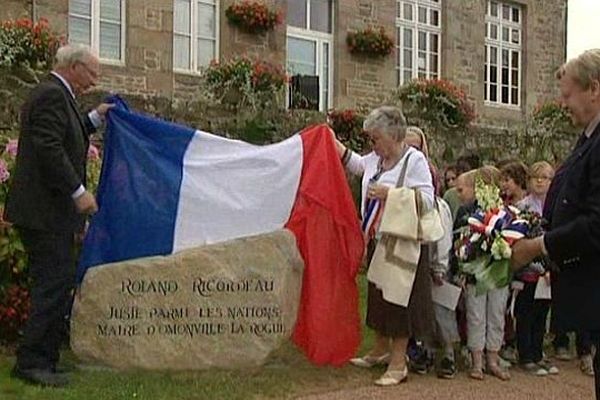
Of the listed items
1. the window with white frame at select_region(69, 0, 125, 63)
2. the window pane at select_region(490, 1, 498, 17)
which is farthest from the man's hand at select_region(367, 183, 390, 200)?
the window pane at select_region(490, 1, 498, 17)

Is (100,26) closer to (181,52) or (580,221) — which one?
(181,52)

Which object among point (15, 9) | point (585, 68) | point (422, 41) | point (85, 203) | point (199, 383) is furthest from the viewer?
point (422, 41)

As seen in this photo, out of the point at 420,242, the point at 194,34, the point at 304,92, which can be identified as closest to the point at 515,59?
the point at 304,92

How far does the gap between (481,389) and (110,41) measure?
10527 mm

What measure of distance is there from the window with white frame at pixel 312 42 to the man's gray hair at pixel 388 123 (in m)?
11.7

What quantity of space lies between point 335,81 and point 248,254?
1277 cm

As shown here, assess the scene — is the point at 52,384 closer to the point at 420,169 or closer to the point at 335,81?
the point at 420,169

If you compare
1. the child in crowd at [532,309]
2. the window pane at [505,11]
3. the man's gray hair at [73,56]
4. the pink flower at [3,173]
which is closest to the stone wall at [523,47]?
the window pane at [505,11]

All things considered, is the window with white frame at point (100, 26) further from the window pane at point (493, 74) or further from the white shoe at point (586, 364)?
the window pane at point (493, 74)

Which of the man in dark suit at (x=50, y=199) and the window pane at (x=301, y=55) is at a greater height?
the window pane at (x=301, y=55)

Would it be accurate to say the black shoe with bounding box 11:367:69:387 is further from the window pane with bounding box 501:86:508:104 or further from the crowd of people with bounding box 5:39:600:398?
the window pane with bounding box 501:86:508:104

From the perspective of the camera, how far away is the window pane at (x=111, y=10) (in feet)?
51.8

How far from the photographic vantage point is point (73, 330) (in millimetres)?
6840

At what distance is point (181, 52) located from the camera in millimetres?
16938
